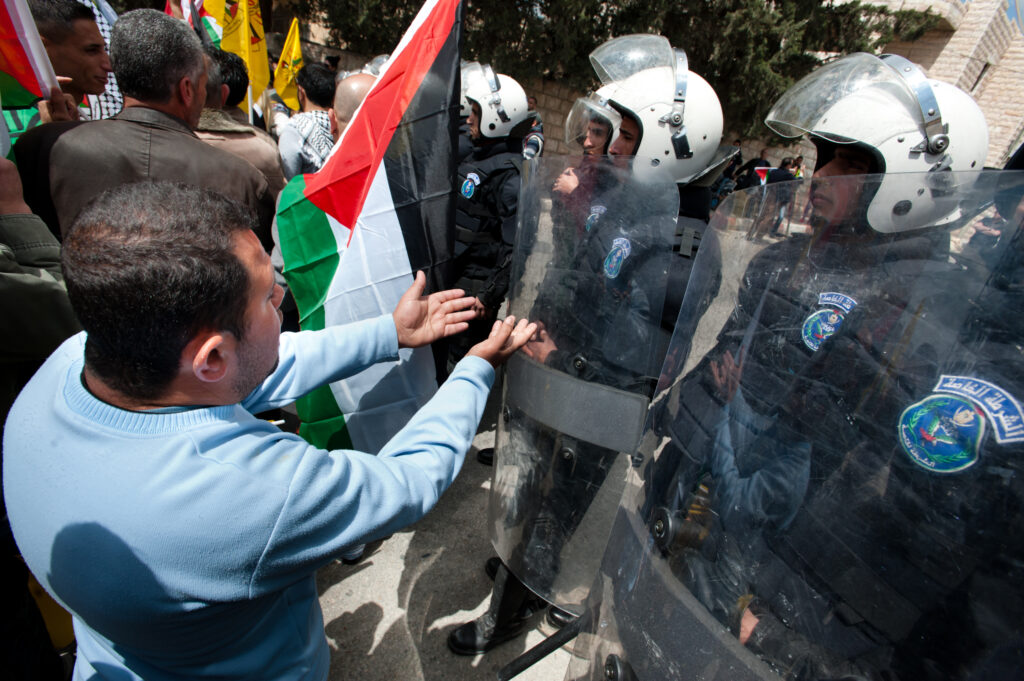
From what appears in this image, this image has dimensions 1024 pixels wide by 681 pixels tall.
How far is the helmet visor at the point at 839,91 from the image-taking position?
5.59 ft

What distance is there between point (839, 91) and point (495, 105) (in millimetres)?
2402

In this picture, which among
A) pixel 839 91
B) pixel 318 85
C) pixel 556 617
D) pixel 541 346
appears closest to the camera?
pixel 541 346

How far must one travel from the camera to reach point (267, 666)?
1.04 m

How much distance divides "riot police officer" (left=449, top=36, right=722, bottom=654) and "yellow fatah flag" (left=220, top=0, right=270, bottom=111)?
174 inches

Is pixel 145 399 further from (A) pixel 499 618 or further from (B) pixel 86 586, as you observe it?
(A) pixel 499 618

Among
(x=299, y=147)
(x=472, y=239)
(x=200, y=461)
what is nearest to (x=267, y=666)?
(x=200, y=461)

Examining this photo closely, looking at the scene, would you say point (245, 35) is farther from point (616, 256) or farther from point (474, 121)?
point (616, 256)

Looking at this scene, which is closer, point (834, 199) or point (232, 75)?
point (834, 199)

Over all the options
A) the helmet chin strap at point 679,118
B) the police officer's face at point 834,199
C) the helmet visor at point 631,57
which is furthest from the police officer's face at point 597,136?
the police officer's face at point 834,199

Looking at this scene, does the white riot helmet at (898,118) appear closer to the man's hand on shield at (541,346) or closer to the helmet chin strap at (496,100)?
A: the man's hand on shield at (541,346)

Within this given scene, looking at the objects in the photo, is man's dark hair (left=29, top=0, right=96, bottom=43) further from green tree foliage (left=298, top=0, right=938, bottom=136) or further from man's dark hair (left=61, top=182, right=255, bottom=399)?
green tree foliage (left=298, top=0, right=938, bottom=136)

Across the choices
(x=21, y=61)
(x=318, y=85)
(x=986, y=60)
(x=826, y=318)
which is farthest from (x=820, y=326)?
(x=986, y=60)

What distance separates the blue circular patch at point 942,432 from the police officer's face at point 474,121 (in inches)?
142

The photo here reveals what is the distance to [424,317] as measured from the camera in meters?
1.57
